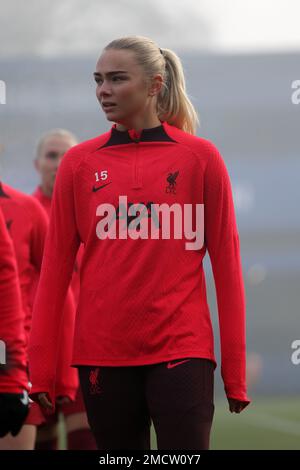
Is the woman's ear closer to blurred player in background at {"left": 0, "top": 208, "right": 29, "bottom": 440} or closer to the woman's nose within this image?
the woman's nose

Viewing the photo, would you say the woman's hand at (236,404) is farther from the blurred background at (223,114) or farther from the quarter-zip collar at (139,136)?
the blurred background at (223,114)

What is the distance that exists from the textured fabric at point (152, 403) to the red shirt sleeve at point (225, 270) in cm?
9

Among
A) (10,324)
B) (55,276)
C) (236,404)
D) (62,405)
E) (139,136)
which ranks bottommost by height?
(62,405)

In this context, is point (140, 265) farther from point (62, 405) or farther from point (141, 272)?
point (62, 405)

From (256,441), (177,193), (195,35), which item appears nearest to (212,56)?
(195,35)

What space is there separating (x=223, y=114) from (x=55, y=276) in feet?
55.6

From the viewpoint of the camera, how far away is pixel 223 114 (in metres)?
20.3

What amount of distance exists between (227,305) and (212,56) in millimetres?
17455

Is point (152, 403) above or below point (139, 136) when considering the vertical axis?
below

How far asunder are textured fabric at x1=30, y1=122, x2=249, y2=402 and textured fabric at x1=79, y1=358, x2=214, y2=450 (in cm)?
4


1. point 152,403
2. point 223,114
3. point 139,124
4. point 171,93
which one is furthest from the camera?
point 223,114

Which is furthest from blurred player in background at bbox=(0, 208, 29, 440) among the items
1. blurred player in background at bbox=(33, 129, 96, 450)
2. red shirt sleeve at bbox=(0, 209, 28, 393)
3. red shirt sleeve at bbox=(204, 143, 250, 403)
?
blurred player in background at bbox=(33, 129, 96, 450)

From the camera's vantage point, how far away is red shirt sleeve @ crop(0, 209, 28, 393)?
13.6 feet

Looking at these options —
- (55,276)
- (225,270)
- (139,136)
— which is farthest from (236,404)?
(139,136)
